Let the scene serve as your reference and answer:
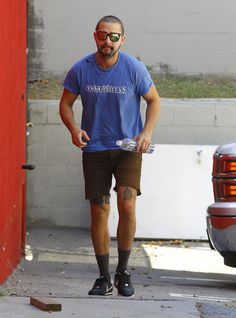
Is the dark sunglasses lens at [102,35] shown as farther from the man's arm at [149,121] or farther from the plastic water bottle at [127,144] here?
the plastic water bottle at [127,144]

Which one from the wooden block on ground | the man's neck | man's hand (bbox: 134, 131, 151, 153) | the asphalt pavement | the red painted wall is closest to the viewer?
the wooden block on ground

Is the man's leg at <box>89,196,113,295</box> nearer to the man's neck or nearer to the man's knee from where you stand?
the man's knee

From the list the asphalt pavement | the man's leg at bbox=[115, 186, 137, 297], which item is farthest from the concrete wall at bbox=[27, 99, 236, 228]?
the man's leg at bbox=[115, 186, 137, 297]

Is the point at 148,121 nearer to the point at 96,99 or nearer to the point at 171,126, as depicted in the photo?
the point at 96,99

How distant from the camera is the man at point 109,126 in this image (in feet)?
21.1

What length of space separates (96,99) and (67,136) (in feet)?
19.6

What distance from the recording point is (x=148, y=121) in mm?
6543

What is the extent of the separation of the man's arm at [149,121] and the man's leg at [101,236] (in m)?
0.47

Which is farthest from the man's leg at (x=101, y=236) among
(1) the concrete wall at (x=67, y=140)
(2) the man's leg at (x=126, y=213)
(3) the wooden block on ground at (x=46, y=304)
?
(1) the concrete wall at (x=67, y=140)

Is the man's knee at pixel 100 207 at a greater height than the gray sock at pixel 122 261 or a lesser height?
greater

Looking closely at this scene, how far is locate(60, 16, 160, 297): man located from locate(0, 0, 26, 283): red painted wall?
3.56 ft

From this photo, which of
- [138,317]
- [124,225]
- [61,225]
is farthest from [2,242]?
[61,225]

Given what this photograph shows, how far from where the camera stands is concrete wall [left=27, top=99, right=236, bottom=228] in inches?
484

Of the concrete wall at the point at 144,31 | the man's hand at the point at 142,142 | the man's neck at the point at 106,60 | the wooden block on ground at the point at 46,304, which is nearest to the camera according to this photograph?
the wooden block on ground at the point at 46,304
